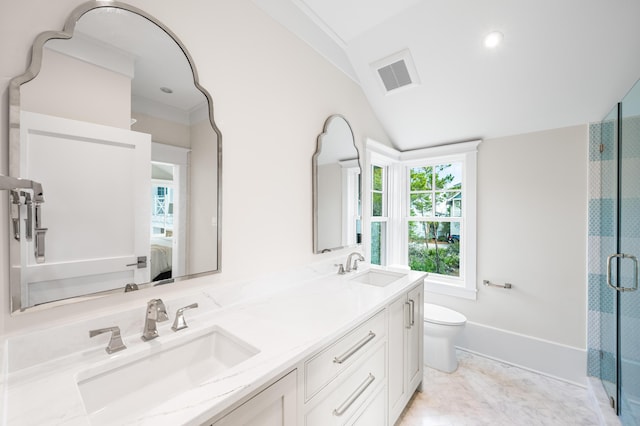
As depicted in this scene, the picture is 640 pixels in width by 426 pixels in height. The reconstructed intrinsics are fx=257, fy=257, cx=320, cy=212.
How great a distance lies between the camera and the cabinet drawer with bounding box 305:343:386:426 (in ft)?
3.25

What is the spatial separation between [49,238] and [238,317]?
0.73m

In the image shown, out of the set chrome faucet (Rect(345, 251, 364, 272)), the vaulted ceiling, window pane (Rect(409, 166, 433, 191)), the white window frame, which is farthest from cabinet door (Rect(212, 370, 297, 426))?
window pane (Rect(409, 166, 433, 191))

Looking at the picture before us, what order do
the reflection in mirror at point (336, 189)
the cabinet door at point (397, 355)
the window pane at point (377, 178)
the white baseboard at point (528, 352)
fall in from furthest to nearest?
the window pane at point (377, 178)
the white baseboard at point (528, 352)
the reflection in mirror at point (336, 189)
the cabinet door at point (397, 355)

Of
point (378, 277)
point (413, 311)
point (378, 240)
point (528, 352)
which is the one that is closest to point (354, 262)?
point (378, 277)

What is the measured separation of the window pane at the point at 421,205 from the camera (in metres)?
3.01

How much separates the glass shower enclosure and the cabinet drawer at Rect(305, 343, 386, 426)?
1.51m

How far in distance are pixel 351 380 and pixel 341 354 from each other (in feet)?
0.58

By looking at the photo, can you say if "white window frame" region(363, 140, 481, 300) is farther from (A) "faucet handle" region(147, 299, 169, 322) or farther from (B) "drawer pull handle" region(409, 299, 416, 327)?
(A) "faucet handle" region(147, 299, 169, 322)

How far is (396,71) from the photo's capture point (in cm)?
215

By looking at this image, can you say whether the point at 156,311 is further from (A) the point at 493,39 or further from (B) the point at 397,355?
(A) the point at 493,39

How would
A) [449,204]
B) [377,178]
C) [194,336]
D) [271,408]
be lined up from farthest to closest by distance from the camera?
[377,178]
[449,204]
[194,336]
[271,408]

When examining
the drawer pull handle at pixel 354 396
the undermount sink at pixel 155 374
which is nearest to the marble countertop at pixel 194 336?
the undermount sink at pixel 155 374

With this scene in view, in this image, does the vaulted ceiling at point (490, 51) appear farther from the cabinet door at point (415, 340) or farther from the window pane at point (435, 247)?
the cabinet door at point (415, 340)

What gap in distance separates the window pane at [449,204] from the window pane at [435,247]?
11cm
